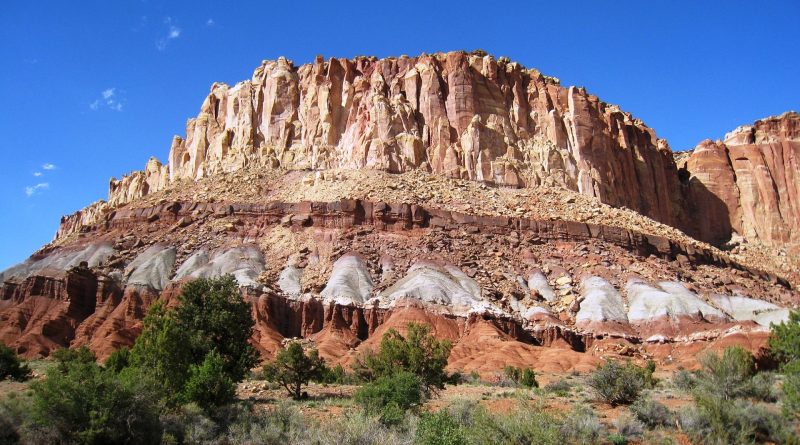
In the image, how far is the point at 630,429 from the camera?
2311cm

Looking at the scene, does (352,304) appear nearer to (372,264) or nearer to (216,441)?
(372,264)

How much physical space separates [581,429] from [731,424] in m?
4.84

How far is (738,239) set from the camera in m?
102

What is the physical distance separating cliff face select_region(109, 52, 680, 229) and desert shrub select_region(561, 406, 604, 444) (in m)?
56.9

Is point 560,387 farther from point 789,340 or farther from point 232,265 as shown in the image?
point 232,265

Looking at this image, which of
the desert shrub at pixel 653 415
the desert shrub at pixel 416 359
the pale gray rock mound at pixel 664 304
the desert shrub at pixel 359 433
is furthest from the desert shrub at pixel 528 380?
the pale gray rock mound at pixel 664 304

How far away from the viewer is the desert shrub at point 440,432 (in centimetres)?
2048

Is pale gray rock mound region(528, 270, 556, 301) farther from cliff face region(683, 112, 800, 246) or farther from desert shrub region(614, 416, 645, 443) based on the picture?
cliff face region(683, 112, 800, 246)

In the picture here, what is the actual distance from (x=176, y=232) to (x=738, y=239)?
7664 cm

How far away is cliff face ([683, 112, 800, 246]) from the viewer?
4107 inches

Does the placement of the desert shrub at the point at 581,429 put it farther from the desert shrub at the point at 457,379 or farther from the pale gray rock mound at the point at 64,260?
the pale gray rock mound at the point at 64,260

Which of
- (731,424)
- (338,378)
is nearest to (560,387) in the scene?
(338,378)

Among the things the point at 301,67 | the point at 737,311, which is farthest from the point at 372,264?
the point at 301,67

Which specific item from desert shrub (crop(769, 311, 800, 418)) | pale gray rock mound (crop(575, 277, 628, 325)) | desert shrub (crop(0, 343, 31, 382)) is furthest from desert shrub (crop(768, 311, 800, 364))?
desert shrub (crop(0, 343, 31, 382))
